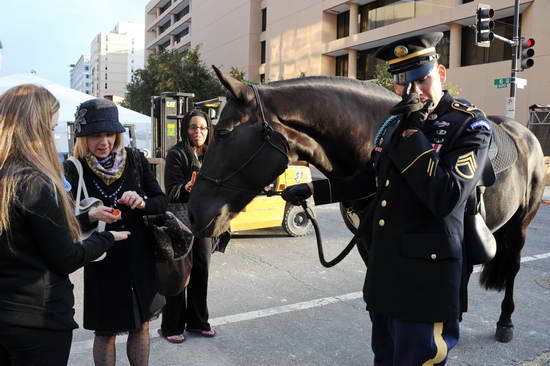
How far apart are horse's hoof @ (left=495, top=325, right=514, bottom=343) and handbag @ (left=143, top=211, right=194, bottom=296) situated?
8.72 ft

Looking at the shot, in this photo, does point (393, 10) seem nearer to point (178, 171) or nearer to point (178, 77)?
point (178, 77)

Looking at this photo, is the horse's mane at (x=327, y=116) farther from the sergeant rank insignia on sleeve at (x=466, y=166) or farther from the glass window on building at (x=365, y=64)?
the glass window on building at (x=365, y=64)

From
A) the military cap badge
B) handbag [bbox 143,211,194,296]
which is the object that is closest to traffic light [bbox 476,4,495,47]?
the military cap badge

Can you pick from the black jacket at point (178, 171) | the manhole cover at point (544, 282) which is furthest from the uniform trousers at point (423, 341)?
the manhole cover at point (544, 282)

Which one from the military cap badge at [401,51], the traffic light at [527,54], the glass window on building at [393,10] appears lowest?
the military cap badge at [401,51]

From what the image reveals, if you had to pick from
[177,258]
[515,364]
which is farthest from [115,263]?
[515,364]

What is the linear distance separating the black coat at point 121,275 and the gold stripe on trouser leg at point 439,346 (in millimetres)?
1593

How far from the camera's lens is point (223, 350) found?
354 cm

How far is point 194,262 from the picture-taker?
12.6 feet

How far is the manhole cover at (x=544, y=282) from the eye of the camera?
17.1 feet

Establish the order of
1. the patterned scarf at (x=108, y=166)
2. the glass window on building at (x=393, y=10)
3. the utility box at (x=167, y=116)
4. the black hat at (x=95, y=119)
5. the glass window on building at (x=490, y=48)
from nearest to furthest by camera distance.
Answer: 1. the black hat at (x=95, y=119)
2. the patterned scarf at (x=108, y=166)
3. the utility box at (x=167, y=116)
4. the glass window on building at (x=490, y=48)
5. the glass window on building at (x=393, y=10)

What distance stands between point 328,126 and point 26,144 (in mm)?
1388

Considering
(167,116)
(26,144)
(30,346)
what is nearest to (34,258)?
(30,346)

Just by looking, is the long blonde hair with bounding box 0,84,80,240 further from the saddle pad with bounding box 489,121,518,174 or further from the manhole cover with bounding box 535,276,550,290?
the manhole cover with bounding box 535,276,550,290
